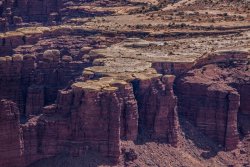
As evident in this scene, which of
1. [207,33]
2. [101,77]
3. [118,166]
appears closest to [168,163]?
[118,166]

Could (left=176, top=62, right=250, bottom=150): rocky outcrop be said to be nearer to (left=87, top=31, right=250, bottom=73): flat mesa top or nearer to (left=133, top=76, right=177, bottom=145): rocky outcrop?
(left=87, top=31, right=250, bottom=73): flat mesa top

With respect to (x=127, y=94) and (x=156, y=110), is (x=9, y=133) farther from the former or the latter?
(x=156, y=110)

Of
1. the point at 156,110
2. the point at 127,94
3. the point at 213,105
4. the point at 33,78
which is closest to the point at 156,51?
the point at 213,105

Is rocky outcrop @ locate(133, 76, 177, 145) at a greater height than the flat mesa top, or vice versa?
the flat mesa top

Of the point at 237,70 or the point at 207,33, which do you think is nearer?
the point at 237,70

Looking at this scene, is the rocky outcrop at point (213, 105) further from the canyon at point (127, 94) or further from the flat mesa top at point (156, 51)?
the flat mesa top at point (156, 51)

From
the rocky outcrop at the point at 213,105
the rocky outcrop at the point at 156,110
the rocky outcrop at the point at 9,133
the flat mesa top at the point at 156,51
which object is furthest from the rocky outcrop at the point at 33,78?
the rocky outcrop at the point at 213,105

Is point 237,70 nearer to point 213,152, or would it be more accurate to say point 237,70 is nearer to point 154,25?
point 213,152

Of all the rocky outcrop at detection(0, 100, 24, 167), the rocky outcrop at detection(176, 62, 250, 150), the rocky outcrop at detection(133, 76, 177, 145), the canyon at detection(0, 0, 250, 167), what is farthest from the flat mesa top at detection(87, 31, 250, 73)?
the rocky outcrop at detection(0, 100, 24, 167)

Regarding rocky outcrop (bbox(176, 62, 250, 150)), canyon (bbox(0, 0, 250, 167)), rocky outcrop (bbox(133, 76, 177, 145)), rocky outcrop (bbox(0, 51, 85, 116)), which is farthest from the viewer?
rocky outcrop (bbox(0, 51, 85, 116))
